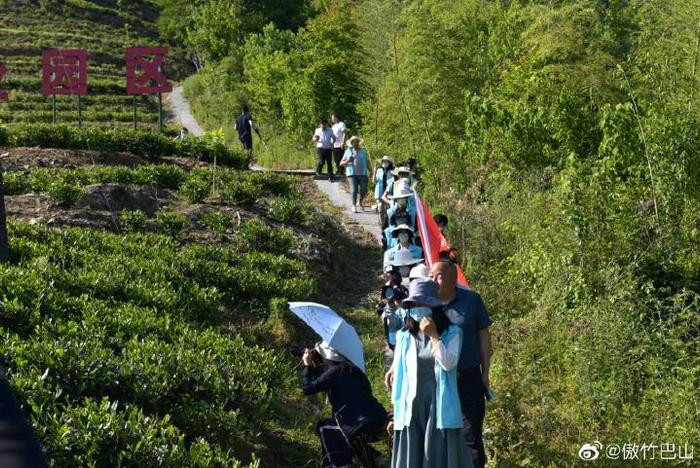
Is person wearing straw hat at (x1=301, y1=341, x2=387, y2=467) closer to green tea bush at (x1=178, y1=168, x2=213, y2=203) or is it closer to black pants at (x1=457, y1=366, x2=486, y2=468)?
black pants at (x1=457, y1=366, x2=486, y2=468)

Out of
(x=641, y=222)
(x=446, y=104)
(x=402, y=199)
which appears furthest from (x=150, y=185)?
(x=641, y=222)

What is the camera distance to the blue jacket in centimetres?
532

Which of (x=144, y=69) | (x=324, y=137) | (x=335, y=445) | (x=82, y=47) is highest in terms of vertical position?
(x=82, y=47)

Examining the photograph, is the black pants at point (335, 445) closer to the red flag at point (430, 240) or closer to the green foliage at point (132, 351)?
the green foliage at point (132, 351)

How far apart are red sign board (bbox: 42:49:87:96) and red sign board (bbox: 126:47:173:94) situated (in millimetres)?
1841

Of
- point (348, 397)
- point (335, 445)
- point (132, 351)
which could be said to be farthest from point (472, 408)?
point (132, 351)

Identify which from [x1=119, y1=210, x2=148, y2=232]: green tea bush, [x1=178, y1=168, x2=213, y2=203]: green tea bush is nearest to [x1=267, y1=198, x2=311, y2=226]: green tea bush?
[x1=178, y1=168, x2=213, y2=203]: green tea bush

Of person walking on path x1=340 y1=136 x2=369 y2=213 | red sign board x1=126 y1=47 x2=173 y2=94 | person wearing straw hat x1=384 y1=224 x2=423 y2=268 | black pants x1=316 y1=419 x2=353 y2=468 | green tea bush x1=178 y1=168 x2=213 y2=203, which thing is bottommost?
black pants x1=316 y1=419 x2=353 y2=468

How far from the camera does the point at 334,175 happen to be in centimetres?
2106

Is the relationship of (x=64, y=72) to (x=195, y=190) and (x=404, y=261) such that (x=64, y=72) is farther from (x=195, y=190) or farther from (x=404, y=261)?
(x=404, y=261)

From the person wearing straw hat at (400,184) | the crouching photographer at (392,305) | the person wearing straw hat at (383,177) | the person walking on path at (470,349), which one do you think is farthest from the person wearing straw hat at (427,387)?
the person wearing straw hat at (383,177)

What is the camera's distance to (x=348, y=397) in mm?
6184

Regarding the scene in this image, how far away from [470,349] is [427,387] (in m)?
0.61

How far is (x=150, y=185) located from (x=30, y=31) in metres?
40.2
